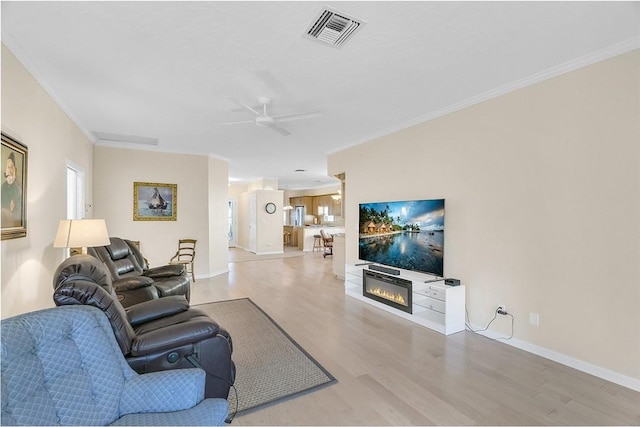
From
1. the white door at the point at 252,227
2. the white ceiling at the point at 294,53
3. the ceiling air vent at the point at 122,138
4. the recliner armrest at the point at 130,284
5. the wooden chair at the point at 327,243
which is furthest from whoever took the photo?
the white door at the point at 252,227

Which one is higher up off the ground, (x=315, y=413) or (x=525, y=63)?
(x=525, y=63)

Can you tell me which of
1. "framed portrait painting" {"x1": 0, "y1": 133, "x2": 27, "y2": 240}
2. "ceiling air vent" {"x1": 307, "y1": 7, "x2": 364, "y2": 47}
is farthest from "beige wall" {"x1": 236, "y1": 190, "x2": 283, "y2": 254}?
"ceiling air vent" {"x1": 307, "y1": 7, "x2": 364, "y2": 47}

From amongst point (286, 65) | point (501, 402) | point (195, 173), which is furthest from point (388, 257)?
point (195, 173)

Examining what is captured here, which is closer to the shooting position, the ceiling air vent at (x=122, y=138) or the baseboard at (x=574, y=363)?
the baseboard at (x=574, y=363)

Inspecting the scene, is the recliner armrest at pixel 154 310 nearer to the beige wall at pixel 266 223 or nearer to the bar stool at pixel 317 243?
the beige wall at pixel 266 223

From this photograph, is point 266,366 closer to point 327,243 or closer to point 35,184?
point 35,184

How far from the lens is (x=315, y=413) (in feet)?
6.66

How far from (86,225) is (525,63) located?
4468 millimetres

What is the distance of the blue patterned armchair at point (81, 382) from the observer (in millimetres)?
1100

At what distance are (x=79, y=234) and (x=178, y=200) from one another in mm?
3191

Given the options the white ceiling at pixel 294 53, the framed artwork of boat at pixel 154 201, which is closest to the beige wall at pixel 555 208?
the white ceiling at pixel 294 53

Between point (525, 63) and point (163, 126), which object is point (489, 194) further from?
point (163, 126)

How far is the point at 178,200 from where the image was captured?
239 inches

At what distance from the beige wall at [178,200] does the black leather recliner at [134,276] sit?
148cm
